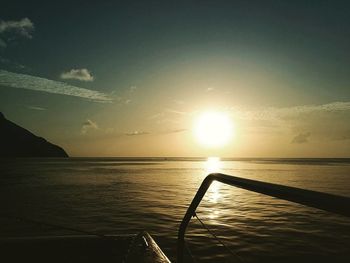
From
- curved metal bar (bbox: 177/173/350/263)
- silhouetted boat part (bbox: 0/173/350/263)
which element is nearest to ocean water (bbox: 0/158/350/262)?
silhouetted boat part (bbox: 0/173/350/263)

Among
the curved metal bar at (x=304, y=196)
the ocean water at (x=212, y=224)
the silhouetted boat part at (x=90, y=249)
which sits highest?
the curved metal bar at (x=304, y=196)

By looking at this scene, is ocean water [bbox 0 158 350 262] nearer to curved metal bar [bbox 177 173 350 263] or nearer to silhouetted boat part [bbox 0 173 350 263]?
silhouetted boat part [bbox 0 173 350 263]

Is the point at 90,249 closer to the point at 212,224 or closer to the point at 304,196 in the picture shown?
the point at 304,196

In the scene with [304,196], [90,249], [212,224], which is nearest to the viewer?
[304,196]

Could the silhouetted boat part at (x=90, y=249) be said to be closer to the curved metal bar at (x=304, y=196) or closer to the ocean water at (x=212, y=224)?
the curved metal bar at (x=304, y=196)

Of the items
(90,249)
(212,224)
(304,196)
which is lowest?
(212,224)

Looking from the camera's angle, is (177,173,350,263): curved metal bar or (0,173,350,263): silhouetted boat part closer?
(177,173,350,263): curved metal bar

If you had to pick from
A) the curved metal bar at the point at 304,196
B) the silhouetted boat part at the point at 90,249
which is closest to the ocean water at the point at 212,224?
the silhouetted boat part at the point at 90,249

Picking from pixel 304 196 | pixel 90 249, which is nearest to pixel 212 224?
pixel 90 249

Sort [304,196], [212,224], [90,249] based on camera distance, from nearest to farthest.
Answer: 1. [304,196]
2. [90,249]
3. [212,224]

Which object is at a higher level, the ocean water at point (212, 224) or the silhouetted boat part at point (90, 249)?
the silhouetted boat part at point (90, 249)

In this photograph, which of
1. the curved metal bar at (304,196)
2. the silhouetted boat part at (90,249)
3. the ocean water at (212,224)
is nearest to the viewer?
the curved metal bar at (304,196)

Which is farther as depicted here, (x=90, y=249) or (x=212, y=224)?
(x=212, y=224)

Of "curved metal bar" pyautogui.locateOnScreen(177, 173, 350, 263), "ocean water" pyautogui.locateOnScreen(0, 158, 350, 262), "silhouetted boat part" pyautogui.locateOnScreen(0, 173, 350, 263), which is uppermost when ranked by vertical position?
"curved metal bar" pyautogui.locateOnScreen(177, 173, 350, 263)
